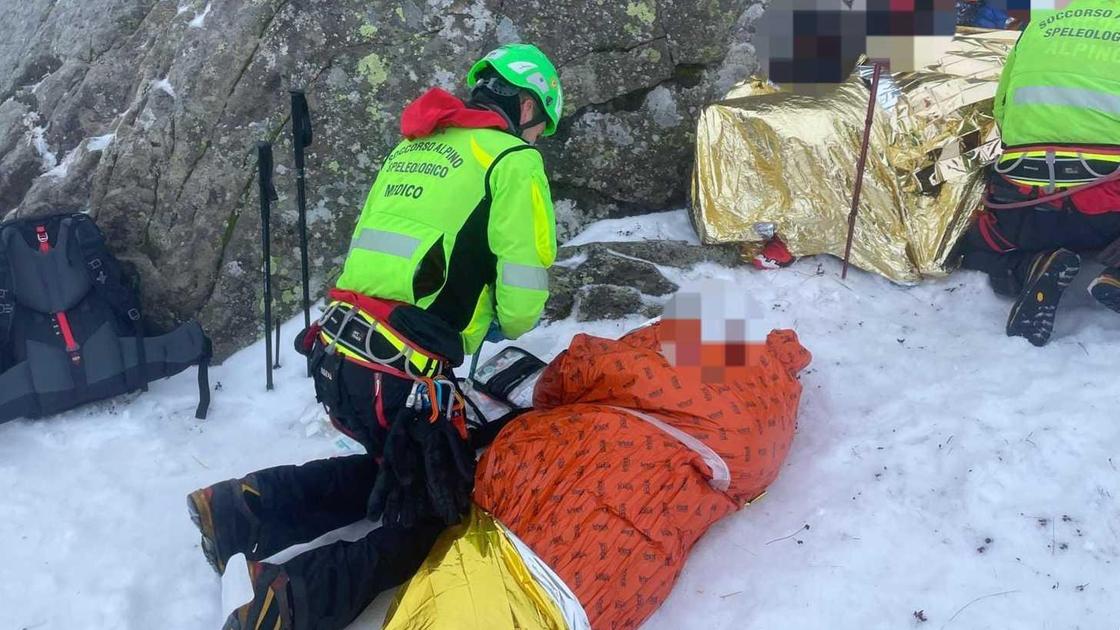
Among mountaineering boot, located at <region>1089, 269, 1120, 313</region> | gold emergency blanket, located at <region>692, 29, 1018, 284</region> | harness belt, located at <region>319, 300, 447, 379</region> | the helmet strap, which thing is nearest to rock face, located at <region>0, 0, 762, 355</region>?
gold emergency blanket, located at <region>692, 29, 1018, 284</region>

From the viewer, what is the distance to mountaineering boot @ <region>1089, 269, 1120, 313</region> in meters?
3.71

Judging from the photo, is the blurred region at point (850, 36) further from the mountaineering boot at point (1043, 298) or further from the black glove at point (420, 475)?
the black glove at point (420, 475)

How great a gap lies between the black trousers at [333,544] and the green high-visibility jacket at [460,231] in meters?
0.76

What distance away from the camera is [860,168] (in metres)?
4.36

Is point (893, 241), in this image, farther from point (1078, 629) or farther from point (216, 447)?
point (216, 447)

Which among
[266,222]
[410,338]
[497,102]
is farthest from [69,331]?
[497,102]

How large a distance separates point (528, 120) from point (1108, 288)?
9.39ft

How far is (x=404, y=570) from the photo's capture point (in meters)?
2.79

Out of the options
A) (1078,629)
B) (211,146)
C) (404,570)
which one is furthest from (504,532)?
(211,146)

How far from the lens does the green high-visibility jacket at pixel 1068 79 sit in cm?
368

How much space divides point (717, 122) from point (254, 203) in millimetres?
2732

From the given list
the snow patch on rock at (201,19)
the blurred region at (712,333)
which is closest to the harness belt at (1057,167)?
the blurred region at (712,333)

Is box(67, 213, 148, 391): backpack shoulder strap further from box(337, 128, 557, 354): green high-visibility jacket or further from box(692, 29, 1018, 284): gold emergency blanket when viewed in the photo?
box(692, 29, 1018, 284): gold emergency blanket

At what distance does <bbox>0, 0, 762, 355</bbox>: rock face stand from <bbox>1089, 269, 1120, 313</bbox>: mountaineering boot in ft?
7.48
